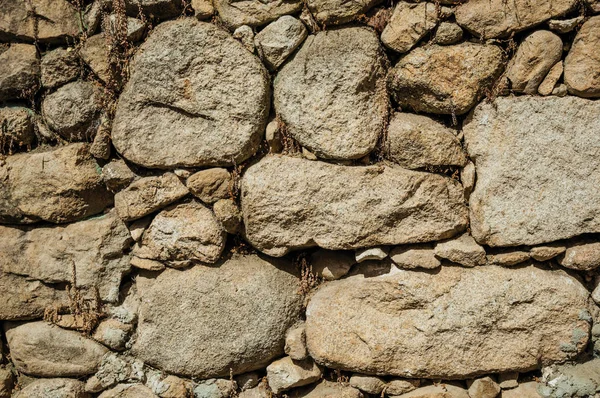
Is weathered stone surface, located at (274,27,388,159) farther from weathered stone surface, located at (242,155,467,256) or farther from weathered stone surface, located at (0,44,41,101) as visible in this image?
weathered stone surface, located at (0,44,41,101)

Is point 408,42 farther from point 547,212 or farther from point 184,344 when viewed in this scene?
point 184,344

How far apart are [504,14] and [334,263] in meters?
1.67

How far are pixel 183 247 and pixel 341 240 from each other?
96 cm

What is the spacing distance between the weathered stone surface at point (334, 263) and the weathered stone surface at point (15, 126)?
201 centimetres

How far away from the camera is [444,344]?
3.19 metres

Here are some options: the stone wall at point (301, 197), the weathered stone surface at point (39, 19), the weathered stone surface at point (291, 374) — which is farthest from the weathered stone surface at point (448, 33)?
the weathered stone surface at point (39, 19)

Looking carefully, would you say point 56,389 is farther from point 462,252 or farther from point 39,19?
point 462,252

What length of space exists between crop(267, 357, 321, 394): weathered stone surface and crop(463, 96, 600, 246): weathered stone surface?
1.27 metres

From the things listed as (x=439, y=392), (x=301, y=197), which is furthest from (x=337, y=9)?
(x=439, y=392)

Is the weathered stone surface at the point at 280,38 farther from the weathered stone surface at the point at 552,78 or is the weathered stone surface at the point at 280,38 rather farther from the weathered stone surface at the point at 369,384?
the weathered stone surface at the point at 369,384

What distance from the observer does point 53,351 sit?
11.8ft

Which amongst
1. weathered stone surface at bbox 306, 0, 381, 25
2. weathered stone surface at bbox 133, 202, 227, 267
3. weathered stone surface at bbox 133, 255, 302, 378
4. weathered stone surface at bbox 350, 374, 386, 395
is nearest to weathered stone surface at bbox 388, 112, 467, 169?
weathered stone surface at bbox 306, 0, 381, 25

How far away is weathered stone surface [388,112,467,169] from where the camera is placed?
10.3 feet

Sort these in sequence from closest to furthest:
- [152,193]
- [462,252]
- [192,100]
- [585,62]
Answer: [585,62], [462,252], [192,100], [152,193]
